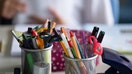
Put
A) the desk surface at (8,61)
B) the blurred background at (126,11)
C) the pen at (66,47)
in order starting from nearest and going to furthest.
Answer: the pen at (66,47)
the desk surface at (8,61)
the blurred background at (126,11)

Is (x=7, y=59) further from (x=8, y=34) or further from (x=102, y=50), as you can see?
(x=102, y=50)

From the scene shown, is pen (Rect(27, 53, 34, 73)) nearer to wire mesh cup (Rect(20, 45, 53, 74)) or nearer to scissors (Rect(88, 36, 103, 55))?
wire mesh cup (Rect(20, 45, 53, 74))

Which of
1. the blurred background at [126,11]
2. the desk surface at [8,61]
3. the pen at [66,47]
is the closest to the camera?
the pen at [66,47]

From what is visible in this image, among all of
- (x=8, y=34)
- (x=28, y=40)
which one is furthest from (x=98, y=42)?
(x=8, y=34)

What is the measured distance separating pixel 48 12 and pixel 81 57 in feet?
2.31

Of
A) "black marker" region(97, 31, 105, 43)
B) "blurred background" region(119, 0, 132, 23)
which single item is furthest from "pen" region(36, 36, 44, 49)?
"blurred background" region(119, 0, 132, 23)

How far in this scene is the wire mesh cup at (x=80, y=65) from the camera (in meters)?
0.57

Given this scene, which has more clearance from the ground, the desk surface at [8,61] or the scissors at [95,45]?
the scissors at [95,45]

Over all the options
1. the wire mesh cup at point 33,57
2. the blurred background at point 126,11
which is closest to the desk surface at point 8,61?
the wire mesh cup at point 33,57

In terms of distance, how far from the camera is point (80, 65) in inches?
22.7

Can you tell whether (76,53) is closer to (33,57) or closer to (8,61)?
(33,57)

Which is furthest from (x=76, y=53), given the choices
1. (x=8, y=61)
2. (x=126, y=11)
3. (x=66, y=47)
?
(x=126, y=11)

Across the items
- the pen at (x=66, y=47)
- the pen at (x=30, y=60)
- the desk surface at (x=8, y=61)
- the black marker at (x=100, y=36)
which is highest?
the black marker at (x=100, y=36)

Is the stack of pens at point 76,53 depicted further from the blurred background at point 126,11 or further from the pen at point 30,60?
the blurred background at point 126,11
